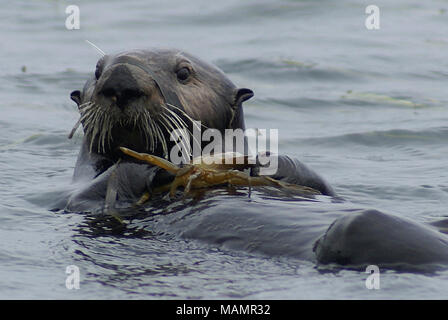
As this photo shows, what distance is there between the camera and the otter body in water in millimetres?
3557

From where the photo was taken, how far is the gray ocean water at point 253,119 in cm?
351

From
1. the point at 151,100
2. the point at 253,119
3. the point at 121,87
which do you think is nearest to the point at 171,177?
the point at 151,100

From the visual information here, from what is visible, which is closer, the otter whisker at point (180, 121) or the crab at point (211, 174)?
the crab at point (211, 174)

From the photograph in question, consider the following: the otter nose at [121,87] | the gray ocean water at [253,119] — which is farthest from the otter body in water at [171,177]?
the gray ocean water at [253,119]

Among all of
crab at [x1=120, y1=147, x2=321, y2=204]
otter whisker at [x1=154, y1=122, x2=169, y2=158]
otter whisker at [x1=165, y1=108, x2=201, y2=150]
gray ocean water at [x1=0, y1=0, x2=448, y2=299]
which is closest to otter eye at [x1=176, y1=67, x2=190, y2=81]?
otter whisker at [x1=165, y1=108, x2=201, y2=150]

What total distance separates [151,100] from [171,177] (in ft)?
1.36

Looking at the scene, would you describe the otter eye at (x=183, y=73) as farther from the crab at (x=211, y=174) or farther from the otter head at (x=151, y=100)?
the crab at (x=211, y=174)

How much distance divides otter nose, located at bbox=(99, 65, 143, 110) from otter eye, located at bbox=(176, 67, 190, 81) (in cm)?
46

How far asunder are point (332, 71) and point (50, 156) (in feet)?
15.1

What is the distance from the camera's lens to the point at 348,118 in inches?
349

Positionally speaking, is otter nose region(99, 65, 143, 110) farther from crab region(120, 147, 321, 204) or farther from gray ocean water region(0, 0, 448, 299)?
gray ocean water region(0, 0, 448, 299)

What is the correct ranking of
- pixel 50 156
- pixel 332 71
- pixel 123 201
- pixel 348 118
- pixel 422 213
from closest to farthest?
1. pixel 123 201
2. pixel 422 213
3. pixel 50 156
4. pixel 348 118
5. pixel 332 71

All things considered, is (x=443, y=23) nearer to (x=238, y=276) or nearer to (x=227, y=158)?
(x=227, y=158)

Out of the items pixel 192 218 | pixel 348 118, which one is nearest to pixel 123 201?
pixel 192 218
